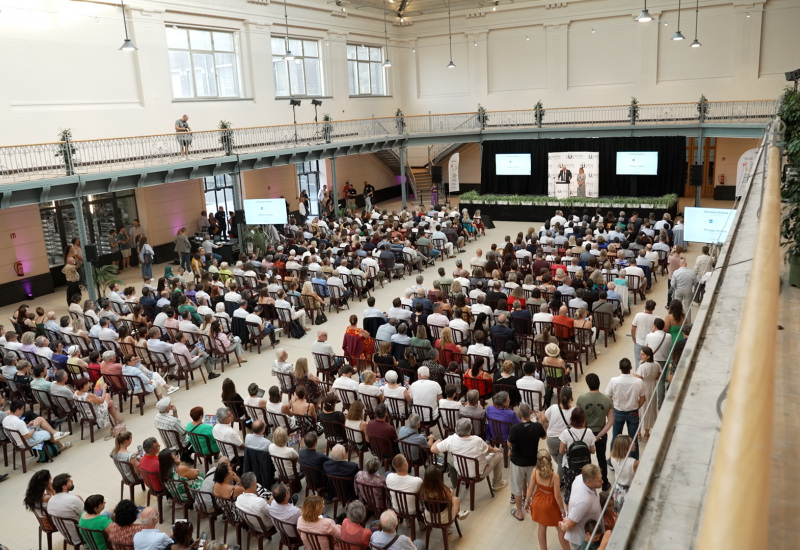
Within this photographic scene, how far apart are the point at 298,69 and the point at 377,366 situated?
21.5 m

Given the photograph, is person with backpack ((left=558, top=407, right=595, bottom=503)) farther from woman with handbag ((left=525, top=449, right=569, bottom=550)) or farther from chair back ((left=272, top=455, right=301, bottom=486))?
chair back ((left=272, top=455, right=301, bottom=486))

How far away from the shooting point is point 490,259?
15180 millimetres

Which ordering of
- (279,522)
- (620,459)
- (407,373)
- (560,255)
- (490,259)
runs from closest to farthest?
(620,459)
(279,522)
(407,373)
(490,259)
(560,255)

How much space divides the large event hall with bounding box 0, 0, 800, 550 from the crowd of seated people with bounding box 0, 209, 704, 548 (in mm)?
55

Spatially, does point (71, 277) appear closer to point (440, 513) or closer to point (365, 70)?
point (440, 513)

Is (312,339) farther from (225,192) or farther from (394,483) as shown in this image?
(225,192)

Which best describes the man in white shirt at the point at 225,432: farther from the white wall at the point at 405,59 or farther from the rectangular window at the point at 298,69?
the rectangular window at the point at 298,69

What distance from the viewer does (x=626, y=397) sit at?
748 centimetres

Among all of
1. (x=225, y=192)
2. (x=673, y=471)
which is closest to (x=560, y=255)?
(x=673, y=471)

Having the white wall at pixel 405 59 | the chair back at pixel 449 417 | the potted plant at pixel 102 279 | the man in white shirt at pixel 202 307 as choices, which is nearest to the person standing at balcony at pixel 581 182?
the white wall at pixel 405 59

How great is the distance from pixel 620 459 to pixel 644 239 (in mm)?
11784

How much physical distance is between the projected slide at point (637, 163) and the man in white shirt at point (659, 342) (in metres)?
19.6

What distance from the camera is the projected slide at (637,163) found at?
26062 mm

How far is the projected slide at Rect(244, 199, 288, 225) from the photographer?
70.7 feet
